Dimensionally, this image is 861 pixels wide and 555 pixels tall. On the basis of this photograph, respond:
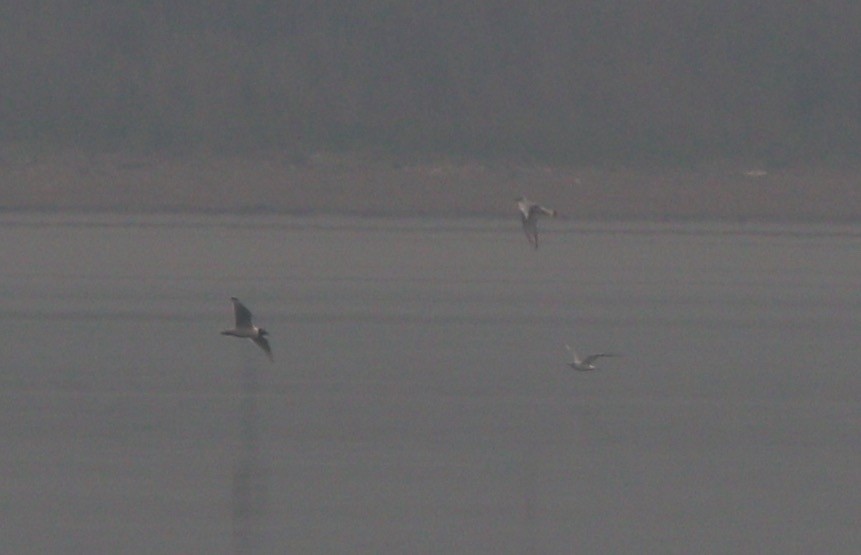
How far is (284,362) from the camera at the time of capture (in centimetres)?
2427

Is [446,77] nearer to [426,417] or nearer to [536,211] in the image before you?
[536,211]

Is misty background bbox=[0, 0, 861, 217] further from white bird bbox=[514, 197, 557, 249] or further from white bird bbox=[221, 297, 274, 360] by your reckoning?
white bird bbox=[221, 297, 274, 360]

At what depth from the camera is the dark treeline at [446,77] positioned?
9150cm

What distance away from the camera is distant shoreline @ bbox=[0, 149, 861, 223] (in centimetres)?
7406

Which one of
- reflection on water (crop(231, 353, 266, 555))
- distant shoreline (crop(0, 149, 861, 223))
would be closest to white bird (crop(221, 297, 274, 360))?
reflection on water (crop(231, 353, 266, 555))

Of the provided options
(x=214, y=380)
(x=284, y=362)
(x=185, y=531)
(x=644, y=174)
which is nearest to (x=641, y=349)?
(x=284, y=362)

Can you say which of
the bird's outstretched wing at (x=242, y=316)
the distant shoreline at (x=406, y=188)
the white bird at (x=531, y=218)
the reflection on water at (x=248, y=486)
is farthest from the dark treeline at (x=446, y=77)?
the bird's outstretched wing at (x=242, y=316)

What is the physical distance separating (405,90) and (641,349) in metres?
78.2

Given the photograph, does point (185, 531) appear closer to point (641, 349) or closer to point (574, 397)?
point (574, 397)

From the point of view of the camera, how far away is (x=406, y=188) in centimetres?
7719

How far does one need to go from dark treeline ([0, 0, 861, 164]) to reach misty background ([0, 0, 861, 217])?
106 millimetres

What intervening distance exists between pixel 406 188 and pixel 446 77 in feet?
95.4

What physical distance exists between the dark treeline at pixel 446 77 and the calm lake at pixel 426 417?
52003 millimetres

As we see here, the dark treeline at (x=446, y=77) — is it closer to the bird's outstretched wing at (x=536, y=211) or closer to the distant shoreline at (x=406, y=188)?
the distant shoreline at (x=406, y=188)
